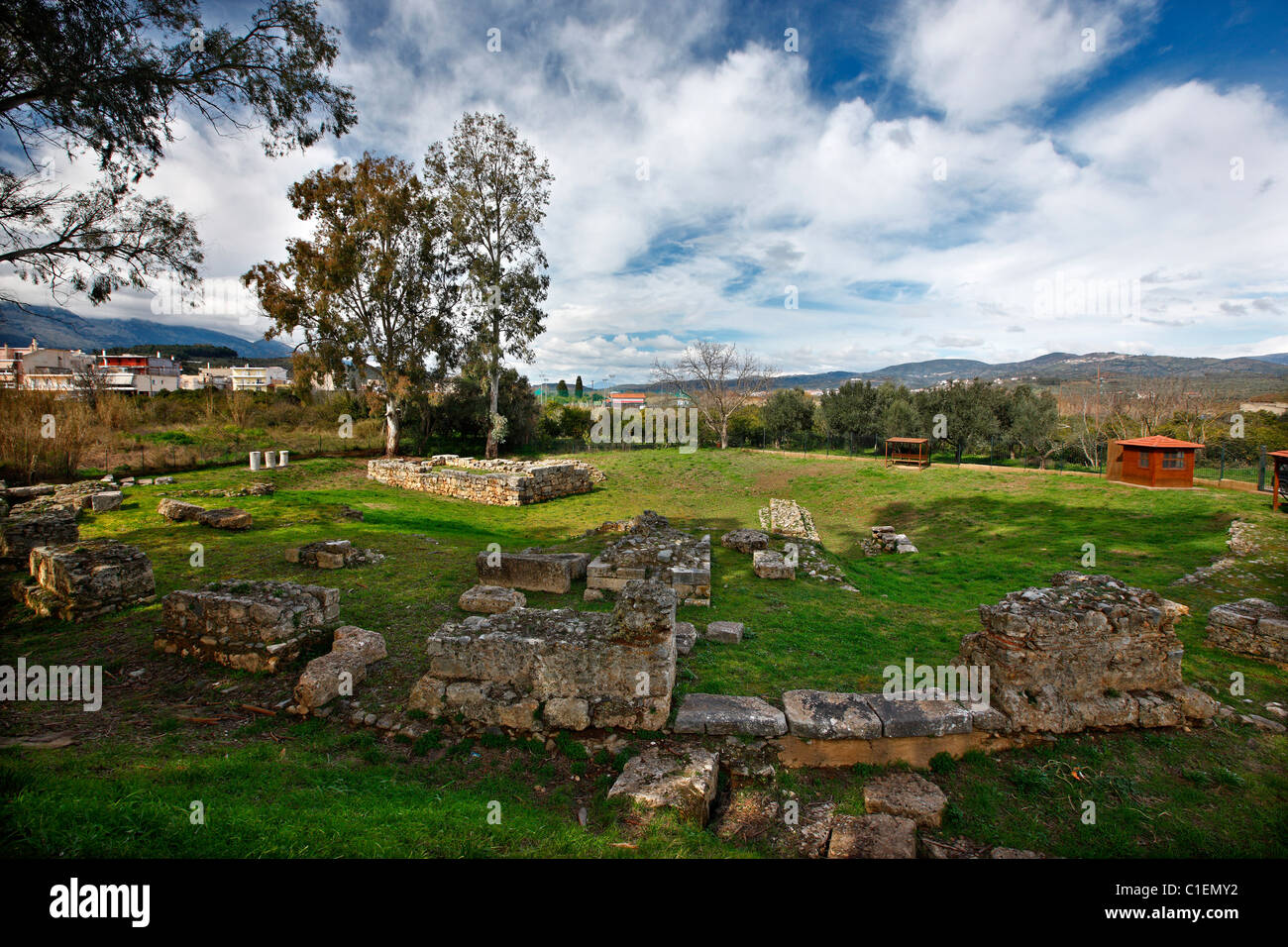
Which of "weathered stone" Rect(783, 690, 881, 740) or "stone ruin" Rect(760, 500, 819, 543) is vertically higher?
"stone ruin" Rect(760, 500, 819, 543)

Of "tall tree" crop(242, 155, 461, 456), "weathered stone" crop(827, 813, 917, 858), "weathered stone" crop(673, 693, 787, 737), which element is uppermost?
"tall tree" crop(242, 155, 461, 456)

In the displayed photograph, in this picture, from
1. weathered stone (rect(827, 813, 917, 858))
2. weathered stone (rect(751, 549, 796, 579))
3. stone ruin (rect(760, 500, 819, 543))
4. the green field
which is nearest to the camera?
the green field

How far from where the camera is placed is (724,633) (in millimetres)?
7262

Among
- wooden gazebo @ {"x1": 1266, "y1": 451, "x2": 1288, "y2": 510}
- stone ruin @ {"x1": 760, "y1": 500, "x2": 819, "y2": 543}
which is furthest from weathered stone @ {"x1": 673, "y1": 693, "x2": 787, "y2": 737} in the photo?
wooden gazebo @ {"x1": 1266, "y1": 451, "x2": 1288, "y2": 510}

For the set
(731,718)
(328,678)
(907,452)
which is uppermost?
(907,452)

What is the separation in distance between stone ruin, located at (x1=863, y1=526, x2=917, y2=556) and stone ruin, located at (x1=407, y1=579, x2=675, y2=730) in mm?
11676

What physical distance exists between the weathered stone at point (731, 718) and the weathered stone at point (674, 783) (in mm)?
293

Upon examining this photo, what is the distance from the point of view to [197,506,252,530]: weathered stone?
502 inches

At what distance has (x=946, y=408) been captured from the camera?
3747cm

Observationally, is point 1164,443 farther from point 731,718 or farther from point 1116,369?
point 1116,369

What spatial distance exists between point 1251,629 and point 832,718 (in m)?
6.56

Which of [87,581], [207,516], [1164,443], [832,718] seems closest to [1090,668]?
[832,718]

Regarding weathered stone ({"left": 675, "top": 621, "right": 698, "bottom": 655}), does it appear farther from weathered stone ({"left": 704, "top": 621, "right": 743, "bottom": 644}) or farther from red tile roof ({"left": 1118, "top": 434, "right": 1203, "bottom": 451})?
red tile roof ({"left": 1118, "top": 434, "right": 1203, "bottom": 451})
